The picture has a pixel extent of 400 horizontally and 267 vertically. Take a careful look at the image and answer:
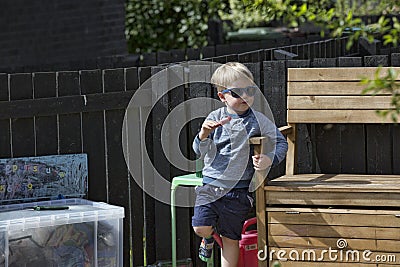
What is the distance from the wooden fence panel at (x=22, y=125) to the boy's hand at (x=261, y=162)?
1.30 m

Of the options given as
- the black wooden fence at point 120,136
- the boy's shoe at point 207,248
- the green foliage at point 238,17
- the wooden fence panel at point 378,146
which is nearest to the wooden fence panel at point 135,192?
the black wooden fence at point 120,136

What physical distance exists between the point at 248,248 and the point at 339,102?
3.40 feet

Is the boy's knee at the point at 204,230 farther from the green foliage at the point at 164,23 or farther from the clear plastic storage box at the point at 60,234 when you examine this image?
the green foliage at the point at 164,23

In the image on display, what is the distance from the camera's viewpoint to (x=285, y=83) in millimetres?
5508

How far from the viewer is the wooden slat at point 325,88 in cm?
535

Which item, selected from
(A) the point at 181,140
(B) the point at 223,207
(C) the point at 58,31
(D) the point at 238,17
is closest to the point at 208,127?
(B) the point at 223,207

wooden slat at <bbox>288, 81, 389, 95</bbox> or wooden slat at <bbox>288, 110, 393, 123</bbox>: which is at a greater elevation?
wooden slat at <bbox>288, 81, 389, 95</bbox>

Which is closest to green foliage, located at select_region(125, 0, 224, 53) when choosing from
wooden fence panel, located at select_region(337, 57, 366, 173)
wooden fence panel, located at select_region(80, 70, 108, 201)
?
wooden fence panel, located at select_region(337, 57, 366, 173)

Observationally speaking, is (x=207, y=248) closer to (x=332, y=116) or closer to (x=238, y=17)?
(x=332, y=116)

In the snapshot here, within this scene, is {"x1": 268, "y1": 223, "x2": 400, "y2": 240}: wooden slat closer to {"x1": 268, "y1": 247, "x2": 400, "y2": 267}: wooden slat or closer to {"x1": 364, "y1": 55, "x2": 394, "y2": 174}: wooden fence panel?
{"x1": 268, "y1": 247, "x2": 400, "y2": 267}: wooden slat

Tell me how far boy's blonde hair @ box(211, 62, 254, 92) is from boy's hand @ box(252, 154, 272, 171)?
1.54ft

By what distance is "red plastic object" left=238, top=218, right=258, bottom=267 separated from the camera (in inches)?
209

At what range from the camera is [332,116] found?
17.8ft

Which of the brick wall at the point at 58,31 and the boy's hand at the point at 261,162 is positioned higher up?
the brick wall at the point at 58,31
